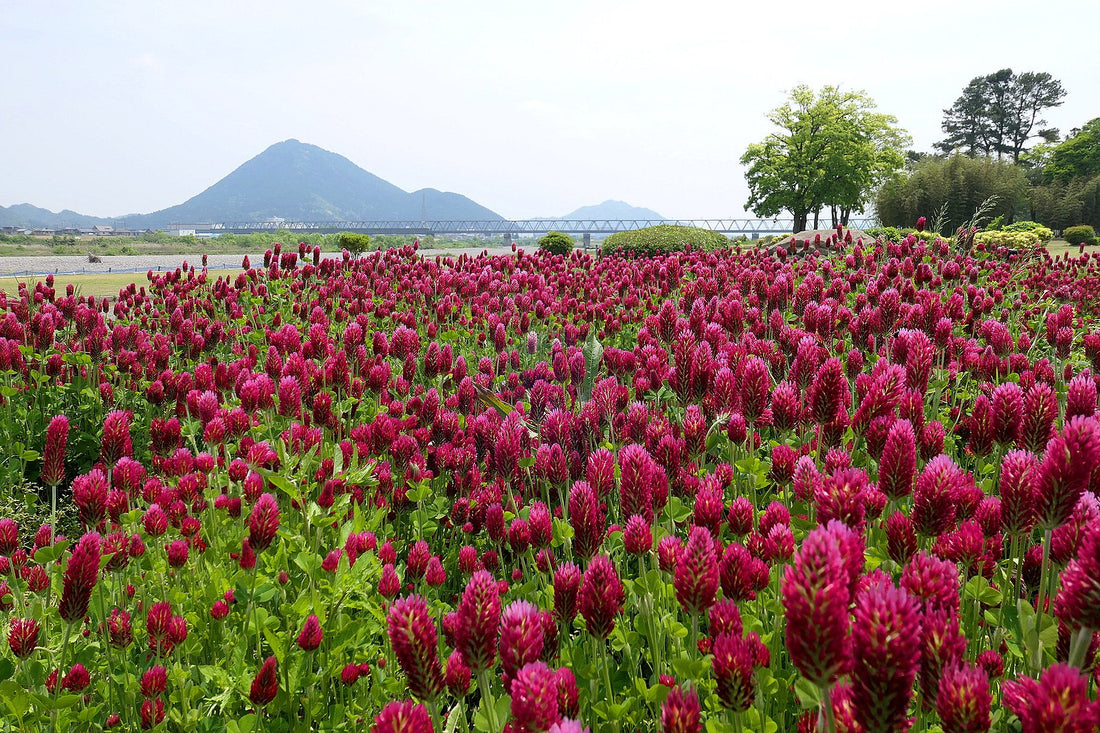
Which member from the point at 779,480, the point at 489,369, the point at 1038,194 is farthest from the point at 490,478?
the point at 1038,194

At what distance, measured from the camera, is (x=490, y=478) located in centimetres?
415

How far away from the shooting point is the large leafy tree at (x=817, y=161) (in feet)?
184

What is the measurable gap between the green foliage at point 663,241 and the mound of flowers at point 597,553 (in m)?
14.9

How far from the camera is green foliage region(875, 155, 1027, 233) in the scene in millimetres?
48562

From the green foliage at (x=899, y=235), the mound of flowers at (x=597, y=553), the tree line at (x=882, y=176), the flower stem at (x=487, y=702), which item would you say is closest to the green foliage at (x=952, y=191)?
the tree line at (x=882, y=176)

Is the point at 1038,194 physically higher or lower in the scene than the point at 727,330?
higher

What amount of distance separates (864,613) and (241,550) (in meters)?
2.52

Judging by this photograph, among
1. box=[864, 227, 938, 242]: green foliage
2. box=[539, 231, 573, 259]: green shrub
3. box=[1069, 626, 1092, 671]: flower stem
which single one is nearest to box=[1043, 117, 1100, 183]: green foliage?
box=[864, 227, 938, 242]: green foliage

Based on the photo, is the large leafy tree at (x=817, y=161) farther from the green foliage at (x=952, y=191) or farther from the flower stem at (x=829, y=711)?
the flower stem at (x=829, y=711)

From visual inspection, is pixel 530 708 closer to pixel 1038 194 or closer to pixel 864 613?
pixel 864 613

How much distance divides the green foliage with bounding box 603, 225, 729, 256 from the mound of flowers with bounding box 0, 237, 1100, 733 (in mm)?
14894

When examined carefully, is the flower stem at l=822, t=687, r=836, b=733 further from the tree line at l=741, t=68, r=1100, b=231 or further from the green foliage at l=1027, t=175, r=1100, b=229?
the green foliage at l=1027, t=175, r=1100, b=229

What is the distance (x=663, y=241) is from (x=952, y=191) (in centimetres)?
3909

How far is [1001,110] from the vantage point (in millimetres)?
85188
